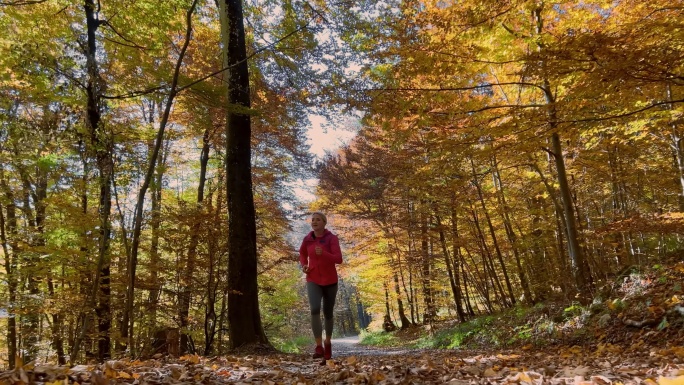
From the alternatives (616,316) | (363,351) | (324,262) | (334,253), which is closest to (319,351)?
(324,262)

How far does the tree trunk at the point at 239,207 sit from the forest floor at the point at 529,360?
75 centimetres

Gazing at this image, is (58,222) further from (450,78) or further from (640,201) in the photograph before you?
(640,201)

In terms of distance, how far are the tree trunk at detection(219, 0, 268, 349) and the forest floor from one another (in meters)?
0.75

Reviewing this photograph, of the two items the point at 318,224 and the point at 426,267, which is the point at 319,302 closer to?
the point at 318,224

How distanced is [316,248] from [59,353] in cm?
754

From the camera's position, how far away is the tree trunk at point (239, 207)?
580cm

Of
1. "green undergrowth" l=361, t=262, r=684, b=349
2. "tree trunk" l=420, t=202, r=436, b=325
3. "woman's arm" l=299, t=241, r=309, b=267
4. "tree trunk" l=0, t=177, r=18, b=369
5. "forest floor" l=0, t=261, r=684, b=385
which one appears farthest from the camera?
"tree trunk" l=420, t=202, r=436, b=325

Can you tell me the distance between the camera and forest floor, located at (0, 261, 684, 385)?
242 centimetres

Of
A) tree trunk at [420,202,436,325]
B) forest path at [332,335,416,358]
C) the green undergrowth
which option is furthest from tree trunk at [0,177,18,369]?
tree trunk at [420,202,436,325]

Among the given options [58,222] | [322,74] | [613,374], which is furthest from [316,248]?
[58,222]

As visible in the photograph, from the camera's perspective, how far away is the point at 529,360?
13.5 feet

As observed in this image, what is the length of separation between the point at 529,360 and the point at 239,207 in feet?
14.2

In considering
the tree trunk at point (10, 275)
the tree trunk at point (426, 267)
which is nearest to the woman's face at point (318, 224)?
the tree trunk at point (10, 275)

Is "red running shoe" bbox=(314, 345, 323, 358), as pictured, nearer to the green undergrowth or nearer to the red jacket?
the red jacket
